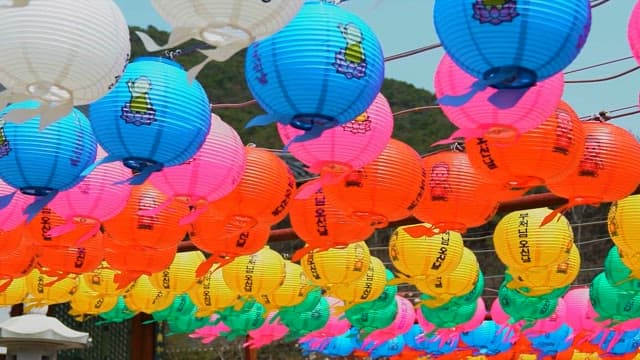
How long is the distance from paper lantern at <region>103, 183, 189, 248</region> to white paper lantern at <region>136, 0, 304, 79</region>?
2.27m

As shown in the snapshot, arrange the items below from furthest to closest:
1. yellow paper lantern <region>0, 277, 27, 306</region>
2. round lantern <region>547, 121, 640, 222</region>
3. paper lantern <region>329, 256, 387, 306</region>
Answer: yellow paper lantern <region>0, 277, 27, 306</region>, paper lantern <region>329, 256, 387, 306</region>, round lantern <region>547, 121, 640, 222</region>

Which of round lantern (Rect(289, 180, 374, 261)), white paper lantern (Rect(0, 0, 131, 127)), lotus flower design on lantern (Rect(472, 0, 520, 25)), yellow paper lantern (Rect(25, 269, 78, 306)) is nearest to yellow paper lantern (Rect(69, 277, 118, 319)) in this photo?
yellow paper lantern (Rect(25, 269, 78, 306))

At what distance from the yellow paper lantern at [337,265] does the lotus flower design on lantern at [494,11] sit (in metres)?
3.83

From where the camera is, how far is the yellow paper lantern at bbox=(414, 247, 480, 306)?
710cm

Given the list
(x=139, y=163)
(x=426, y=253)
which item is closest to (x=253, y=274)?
(x=426, y=253)

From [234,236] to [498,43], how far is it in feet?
8.78

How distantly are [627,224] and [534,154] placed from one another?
74.8 inches

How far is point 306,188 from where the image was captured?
14.4ft

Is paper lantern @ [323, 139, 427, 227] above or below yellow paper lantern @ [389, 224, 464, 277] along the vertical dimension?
above

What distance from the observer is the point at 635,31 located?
333 centimetres

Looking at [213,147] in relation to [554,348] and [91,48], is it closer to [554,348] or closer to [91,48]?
[91,48]

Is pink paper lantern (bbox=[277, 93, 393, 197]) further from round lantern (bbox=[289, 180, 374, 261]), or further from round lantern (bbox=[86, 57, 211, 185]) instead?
round lantern (bbox=[289, 180, 374, 261])

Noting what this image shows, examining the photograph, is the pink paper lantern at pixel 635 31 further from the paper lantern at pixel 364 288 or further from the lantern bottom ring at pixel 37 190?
the paper lantern at pixel 364 288

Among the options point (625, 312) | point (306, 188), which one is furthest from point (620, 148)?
point (625, 312)
